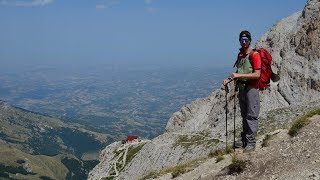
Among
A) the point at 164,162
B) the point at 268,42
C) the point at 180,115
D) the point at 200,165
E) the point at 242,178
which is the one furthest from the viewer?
the point at 180,115

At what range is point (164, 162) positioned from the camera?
2793 inches

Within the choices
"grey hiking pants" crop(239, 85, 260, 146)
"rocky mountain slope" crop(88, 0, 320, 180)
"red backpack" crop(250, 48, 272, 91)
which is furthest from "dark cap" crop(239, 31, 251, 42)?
"rocky mountain slope" crop(88, 0, 320, 180)

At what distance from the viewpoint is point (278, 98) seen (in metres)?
69.4

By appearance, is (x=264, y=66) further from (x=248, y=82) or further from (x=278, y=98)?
(x=278, y=98)

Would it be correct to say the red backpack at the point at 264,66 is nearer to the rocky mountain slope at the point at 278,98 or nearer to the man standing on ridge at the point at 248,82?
the man standing on ridge at the point at 248,82

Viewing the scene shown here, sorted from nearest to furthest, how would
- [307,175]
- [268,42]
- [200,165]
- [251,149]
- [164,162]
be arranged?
[307,175] < [251,149] < [200,165] < [164,162] < [268,42]

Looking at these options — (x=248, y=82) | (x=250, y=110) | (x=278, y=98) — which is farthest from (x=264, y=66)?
(x=278, y=98)

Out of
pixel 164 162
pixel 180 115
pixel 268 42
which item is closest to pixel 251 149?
pixel 164 162

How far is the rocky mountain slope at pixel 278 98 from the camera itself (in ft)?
207

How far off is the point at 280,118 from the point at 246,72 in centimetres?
4196

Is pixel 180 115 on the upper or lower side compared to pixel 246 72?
lower

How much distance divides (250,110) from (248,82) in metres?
1.13

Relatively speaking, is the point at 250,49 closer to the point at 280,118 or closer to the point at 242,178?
the point at 242,178

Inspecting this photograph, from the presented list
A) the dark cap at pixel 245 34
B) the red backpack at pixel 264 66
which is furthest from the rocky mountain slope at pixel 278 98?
the dark cap at pixel 245 34
